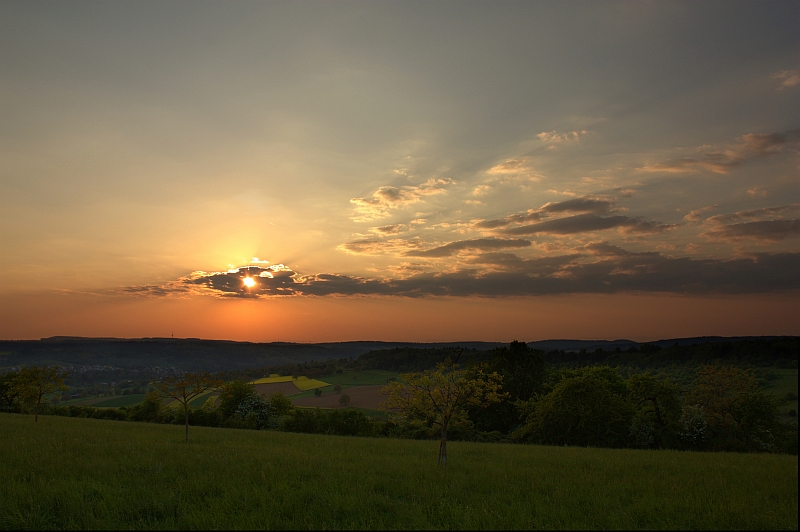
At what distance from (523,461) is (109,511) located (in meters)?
15.5

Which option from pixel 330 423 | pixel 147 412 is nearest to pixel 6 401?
pixel 147 412

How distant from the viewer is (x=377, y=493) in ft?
40.6

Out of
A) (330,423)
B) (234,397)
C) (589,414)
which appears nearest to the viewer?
(589,414)

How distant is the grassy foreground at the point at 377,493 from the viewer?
1012 cm

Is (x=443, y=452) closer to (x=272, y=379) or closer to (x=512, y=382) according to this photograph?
(x=512, y=382)

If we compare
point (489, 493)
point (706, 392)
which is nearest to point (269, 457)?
point (489, 493)

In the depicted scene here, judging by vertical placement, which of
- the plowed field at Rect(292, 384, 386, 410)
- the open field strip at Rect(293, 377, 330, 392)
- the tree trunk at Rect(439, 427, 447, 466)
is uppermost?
A: the tree trunk at Rect(439, 427, 447, 466)

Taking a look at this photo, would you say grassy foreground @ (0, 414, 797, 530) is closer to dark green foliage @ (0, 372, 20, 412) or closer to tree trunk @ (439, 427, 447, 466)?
tree trunk @ (439, 427, 447, 466)

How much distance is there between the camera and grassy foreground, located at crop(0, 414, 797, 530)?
10125 mm

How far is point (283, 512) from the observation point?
10.7m

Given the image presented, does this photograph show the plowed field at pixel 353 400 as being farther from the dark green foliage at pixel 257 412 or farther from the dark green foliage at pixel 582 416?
the dark green foliage at pixel 582 416

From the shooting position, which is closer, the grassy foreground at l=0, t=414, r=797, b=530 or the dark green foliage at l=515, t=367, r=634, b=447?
the grassy foreground at l=0, t=414, r=797, b=530

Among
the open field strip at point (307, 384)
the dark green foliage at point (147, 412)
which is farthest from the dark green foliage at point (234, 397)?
the open field strip at point (307, 384)

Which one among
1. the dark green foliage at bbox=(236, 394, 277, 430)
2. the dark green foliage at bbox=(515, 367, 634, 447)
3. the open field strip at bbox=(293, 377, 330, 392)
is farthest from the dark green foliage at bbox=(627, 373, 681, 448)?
the open field strip at bbox=(293, 377, 330, 392)
